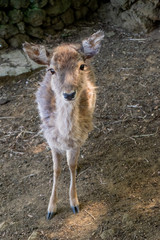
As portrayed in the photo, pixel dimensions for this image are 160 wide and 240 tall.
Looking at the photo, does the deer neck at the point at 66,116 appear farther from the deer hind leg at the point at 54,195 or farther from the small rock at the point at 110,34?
the small rock at the point at 110,34

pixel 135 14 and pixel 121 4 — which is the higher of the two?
pixel 121 4

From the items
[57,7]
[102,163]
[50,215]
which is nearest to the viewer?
[50,215]

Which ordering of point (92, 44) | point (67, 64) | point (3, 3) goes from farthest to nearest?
point (3, 3) → point (92, 44) → point (67, 64)

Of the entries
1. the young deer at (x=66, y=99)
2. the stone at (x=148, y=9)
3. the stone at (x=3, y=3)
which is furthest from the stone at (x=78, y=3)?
the young deer at (x=66, y=99)

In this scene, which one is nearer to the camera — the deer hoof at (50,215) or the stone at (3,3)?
the deer hoof at (50,215)

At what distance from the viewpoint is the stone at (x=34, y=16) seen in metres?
7.44

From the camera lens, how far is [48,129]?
3908mm

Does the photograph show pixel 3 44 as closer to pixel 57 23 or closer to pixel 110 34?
pixel 57 23

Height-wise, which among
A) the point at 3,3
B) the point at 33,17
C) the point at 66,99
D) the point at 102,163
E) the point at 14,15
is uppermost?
the point at 3,3

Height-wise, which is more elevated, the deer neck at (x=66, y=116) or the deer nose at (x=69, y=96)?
the deer nose at (x=69, y=96)

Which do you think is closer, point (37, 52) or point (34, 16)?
point (37, 52)

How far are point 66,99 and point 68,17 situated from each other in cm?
549

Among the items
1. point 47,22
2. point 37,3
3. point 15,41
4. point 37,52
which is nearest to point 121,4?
point 47,22

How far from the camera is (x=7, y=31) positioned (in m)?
7.25
